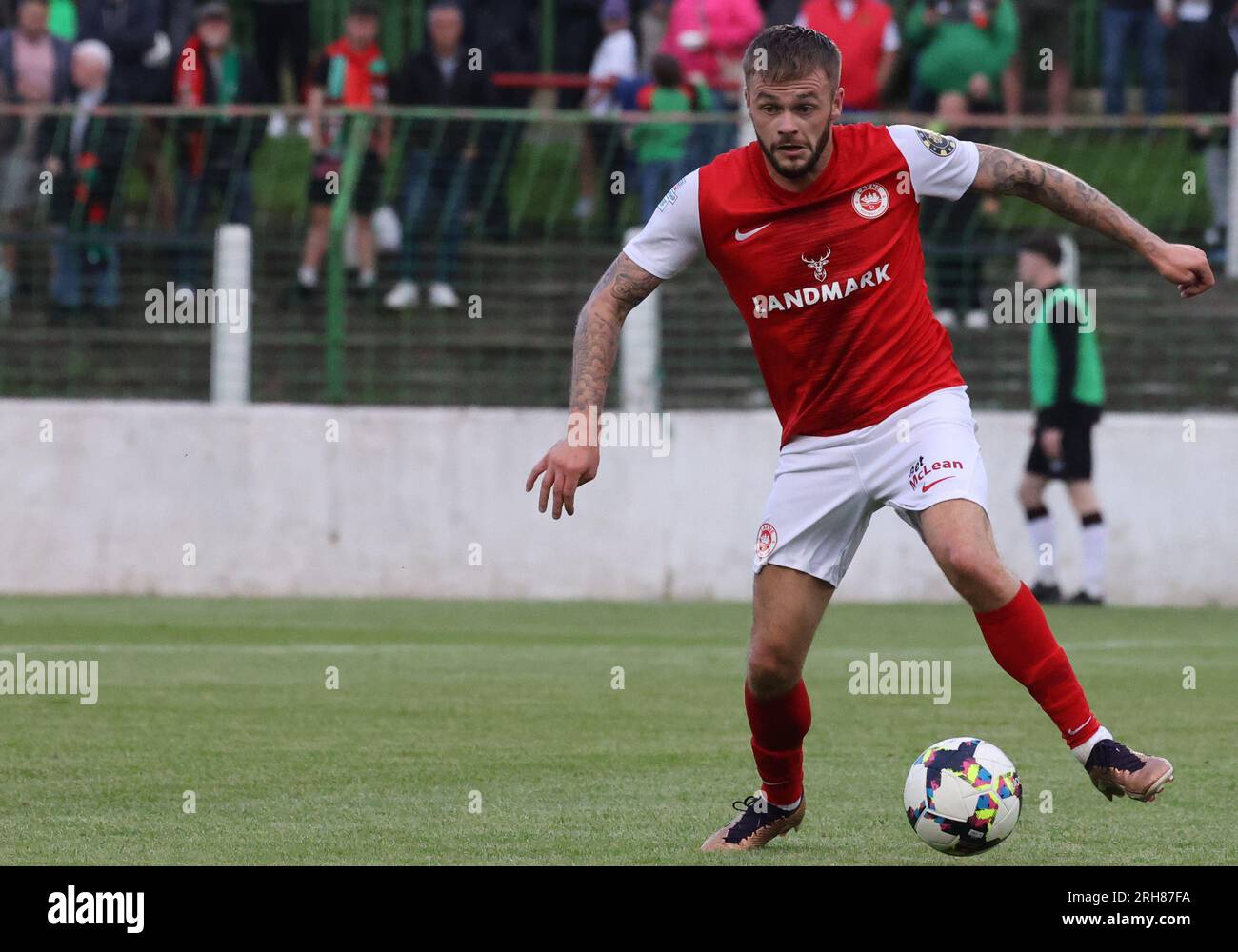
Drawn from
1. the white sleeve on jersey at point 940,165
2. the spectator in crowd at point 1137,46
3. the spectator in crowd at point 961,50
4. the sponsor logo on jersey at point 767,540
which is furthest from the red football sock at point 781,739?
the spectator in crowd at point 1137,46

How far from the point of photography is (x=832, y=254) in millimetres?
6746

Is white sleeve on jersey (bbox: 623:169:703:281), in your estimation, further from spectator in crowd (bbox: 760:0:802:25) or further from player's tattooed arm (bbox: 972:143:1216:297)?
spectator in crowd (bbox: 760:0:802:25)

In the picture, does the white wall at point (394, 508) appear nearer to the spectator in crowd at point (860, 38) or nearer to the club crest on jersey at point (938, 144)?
the spectator in crowd at point (860, 38)

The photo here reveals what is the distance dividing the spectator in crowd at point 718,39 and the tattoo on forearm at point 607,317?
12.0 m

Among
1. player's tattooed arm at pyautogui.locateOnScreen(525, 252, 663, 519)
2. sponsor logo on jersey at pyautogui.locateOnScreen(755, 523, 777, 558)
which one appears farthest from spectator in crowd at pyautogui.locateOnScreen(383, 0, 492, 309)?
sponsor logo on jersey at pyautogui.locateOnScreen(755, 523, 777, 558)

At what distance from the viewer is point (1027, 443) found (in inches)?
655

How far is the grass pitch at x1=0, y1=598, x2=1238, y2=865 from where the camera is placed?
6.83 m

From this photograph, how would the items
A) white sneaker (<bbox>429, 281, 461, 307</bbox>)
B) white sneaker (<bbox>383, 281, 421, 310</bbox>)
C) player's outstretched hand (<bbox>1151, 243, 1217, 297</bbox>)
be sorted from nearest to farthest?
player's outstretched hand (<bbox>1151, 243, 1217, 297</bbox>)
white sneaker (<bbox>383, 281, 421, 310</bbox>)
white sneaker (<bbox>429, 281, 461, 307</bbox>)

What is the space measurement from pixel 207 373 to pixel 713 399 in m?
3.64

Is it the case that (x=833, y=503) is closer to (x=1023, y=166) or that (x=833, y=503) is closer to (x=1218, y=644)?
(x=1023, y=166)

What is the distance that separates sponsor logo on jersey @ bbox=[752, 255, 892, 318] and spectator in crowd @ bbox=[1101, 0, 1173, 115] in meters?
14.3

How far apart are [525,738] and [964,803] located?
3.07m

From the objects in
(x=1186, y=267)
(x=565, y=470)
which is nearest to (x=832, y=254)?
(x=1186, y=267)
